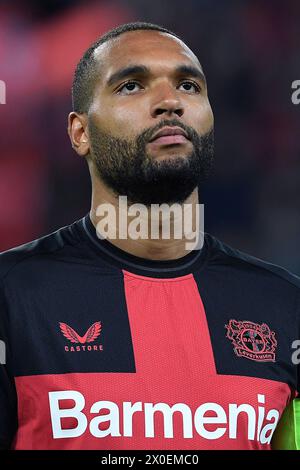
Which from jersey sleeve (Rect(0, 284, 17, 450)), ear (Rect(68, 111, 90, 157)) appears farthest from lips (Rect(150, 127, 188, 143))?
jersey sleeve (Rect(0, 284, 17, 450))

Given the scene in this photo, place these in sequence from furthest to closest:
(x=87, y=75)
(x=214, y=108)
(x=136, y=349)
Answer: (x=214, y=108), (x=87, y=75), (x=136, y=349)

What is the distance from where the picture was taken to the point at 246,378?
2.31 m

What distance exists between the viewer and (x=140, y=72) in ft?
7.75

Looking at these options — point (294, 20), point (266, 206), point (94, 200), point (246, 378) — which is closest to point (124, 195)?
point (94, 200)

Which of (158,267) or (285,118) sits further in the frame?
(285,118)

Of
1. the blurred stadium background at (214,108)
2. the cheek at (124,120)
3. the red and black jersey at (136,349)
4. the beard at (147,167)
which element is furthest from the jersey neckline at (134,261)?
the blurred stadium background at (214,108)

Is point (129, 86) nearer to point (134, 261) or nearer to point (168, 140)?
point (168, 140)

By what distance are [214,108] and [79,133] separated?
2.63 m

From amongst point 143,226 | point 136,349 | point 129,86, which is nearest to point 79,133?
point 129,86

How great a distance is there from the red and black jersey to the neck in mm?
34

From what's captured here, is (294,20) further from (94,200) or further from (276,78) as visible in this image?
(94,200)

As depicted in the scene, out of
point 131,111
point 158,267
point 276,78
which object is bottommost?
point 158,267

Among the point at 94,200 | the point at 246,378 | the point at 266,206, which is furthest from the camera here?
the point at 266,206

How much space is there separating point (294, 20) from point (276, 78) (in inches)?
17.0
